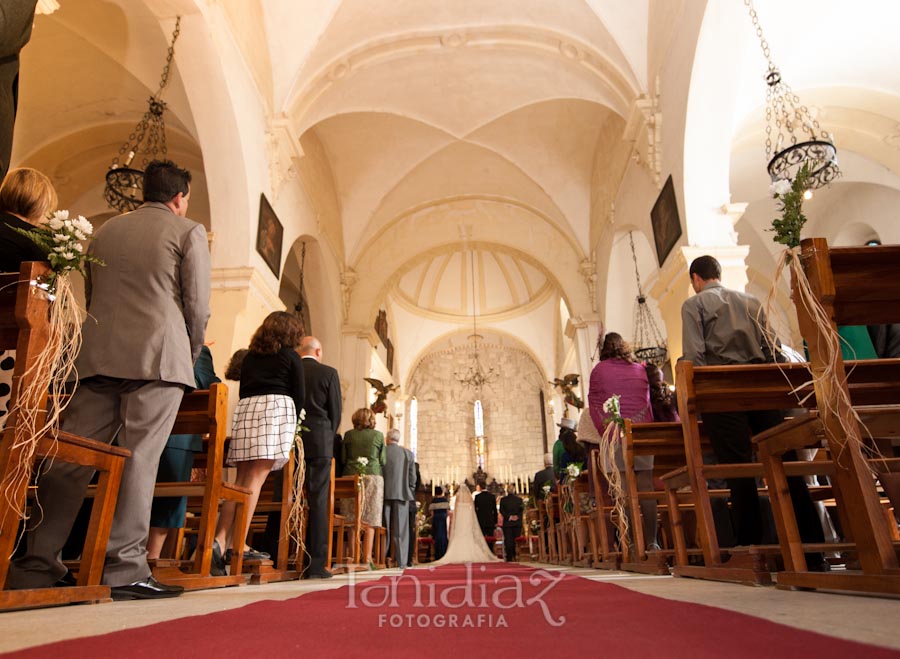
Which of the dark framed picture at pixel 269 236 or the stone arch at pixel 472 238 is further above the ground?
the stone arch at pixel 472 238

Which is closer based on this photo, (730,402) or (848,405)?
(848,405)

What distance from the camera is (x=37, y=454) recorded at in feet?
6.24

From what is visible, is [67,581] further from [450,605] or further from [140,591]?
[450,605]

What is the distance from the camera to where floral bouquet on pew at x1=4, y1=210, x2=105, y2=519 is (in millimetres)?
1887

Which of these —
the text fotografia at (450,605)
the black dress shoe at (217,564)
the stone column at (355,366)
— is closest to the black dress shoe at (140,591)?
the text fotografia at (450,605)

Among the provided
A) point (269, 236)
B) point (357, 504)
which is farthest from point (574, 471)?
point (269, 236)

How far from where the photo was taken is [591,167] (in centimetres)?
1186

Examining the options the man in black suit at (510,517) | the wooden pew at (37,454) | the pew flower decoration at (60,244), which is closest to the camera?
the wooden pew at (37,454)

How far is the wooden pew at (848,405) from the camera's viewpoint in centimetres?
170

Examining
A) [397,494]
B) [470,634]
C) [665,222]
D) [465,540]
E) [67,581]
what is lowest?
[470,634]

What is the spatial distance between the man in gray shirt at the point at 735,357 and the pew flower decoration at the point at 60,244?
8.82 ft

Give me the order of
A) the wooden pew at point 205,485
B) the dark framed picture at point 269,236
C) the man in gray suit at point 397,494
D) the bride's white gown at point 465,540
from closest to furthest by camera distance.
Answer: the wooden pew at point 205,485 → the man in gray suit at point 397,494 → the dark framed picture at point 269,236 → the bride's white gown at point 465,540

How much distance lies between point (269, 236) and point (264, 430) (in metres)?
5.15

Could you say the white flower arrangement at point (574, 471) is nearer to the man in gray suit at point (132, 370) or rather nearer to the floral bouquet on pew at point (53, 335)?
the man in gray suit at point (132, 370)
